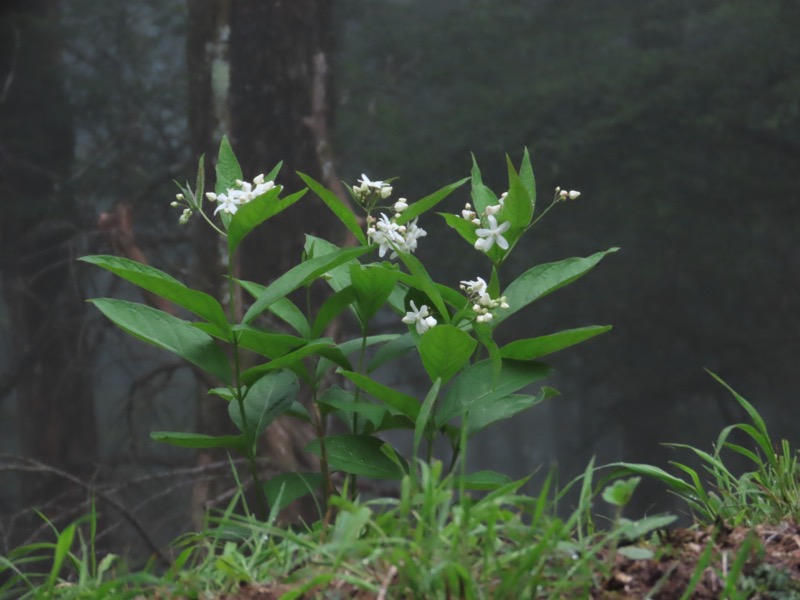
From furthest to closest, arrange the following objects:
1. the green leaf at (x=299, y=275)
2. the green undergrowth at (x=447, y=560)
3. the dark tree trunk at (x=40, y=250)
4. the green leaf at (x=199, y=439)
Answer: the dark tree trunk at (x=40, y=250)
the green leaf at (x=199, y=439)
the green leaf at (x=299, y=275)
the green undergrowth at (x=447, y=560)

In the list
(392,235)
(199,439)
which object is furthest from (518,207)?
(199,439)

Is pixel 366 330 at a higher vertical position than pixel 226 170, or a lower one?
lower

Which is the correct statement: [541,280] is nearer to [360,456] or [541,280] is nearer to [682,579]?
[360,456]

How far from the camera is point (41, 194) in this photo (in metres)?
5.52

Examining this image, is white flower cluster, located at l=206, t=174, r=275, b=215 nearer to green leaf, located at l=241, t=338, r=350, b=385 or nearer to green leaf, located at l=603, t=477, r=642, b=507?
green leaf, located at l=241, t=338, r=350, b=385

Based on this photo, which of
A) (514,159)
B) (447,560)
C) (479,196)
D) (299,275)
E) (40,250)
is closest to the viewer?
(447,560)

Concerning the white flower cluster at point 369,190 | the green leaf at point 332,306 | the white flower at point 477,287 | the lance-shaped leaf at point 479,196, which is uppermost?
the white flower cluster at point 369,190

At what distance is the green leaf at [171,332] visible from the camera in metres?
1.15

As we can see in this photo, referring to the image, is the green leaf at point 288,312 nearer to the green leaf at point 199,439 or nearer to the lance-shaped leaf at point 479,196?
the green leaf at point 199,439

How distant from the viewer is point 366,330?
1.19m

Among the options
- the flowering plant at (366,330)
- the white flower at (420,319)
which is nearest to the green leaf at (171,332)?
the flowering plant at (366,330)

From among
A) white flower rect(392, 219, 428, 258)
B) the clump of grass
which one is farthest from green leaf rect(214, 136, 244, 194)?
the clump of grass

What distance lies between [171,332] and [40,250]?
447 cm

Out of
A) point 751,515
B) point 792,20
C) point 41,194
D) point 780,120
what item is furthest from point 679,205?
point 751,515
